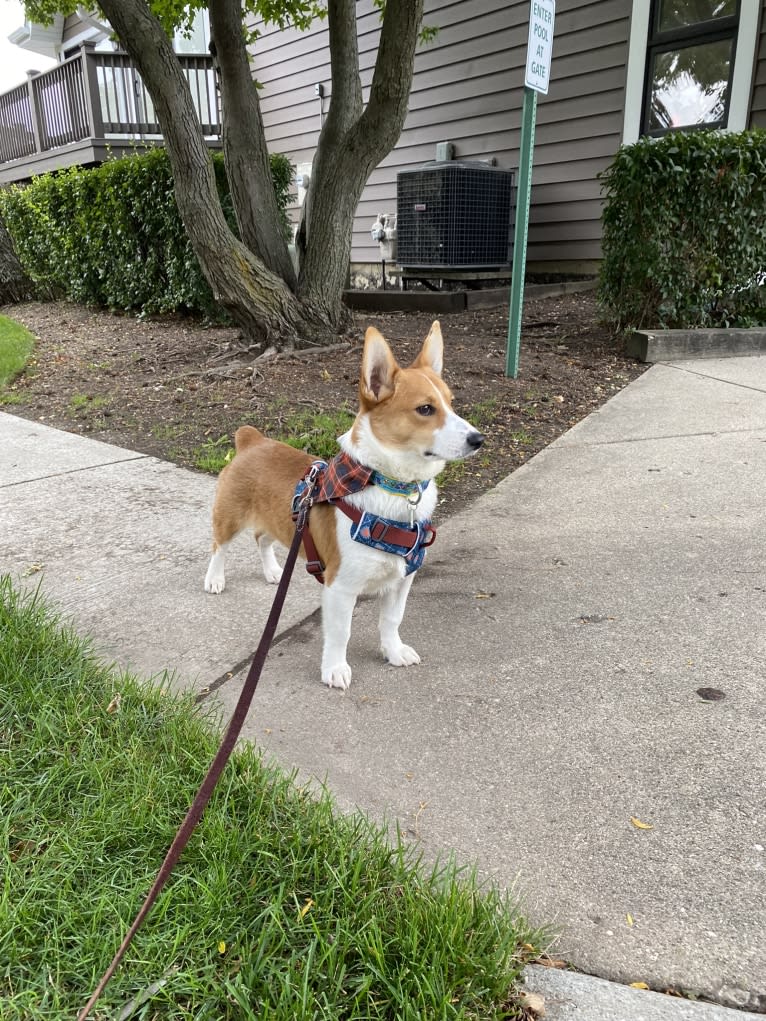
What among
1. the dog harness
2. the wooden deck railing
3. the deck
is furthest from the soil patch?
the wooden deck railing

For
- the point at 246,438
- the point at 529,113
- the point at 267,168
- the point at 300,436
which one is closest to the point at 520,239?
the point at 529,113

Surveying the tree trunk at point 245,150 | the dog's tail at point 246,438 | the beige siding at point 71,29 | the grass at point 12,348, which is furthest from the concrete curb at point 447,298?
the beige siding at point 71,29

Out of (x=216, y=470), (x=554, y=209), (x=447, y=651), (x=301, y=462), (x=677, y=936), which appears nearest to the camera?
(x=677, y=936)

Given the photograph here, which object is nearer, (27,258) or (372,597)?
(372,597)

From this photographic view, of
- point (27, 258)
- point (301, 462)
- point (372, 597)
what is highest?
point (27, 258)

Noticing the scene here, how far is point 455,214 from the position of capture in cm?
1010

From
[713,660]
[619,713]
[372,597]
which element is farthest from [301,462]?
[713,660]

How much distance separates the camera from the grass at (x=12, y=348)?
8070mm

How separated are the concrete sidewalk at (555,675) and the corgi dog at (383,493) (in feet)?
0.93

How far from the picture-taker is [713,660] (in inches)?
109

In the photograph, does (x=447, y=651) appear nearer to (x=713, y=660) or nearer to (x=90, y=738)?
(x=713, y=660)

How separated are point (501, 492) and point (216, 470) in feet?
6.44

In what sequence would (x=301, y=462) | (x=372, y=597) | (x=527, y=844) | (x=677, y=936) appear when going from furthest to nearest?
(x=372, y=597)
(x=301, y=462)
(x=527, y=844)
(x=677, y=936)

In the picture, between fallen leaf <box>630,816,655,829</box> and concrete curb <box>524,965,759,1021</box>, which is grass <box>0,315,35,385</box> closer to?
fallen leaf <box>630,816,655,829</box>
